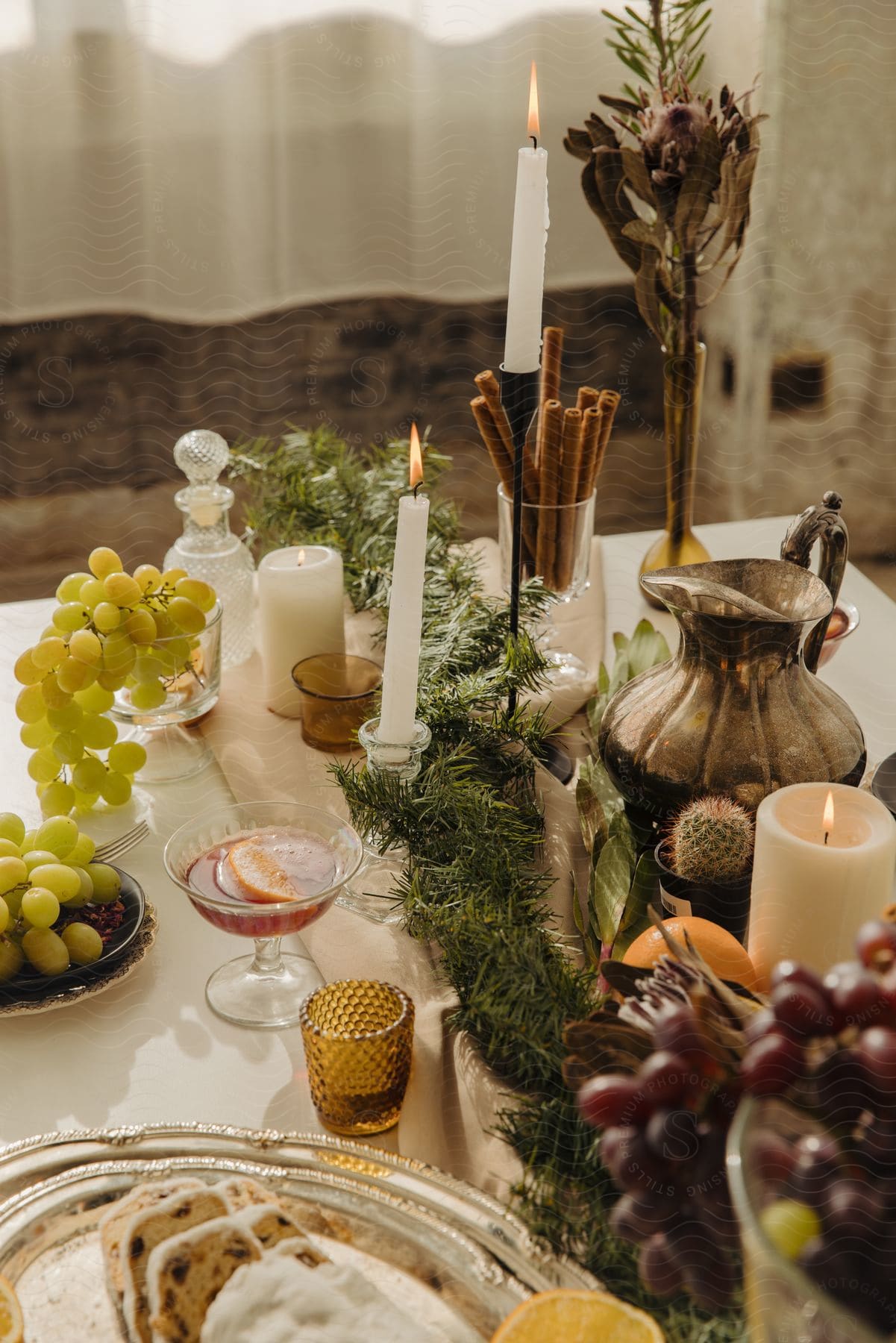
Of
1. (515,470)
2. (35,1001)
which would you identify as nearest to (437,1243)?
(35,1001)

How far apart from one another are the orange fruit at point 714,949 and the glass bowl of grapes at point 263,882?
0.13 metres

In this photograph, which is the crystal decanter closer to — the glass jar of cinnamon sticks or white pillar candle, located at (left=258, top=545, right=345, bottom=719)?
white pillar candle, located at (left=258, top=545, right=345, bottom=719)

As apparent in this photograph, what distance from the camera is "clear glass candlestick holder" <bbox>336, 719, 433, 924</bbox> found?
0.56 metres

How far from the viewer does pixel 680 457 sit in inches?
32.4

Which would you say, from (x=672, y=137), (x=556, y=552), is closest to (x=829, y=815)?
(x=556, y=552)

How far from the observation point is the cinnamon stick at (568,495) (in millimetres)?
739

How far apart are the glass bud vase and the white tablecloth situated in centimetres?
22

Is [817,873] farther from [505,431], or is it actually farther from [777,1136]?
[505,431]

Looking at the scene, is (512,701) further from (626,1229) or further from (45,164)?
(45,164)

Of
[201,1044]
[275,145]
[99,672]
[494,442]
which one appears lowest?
[201,1044]

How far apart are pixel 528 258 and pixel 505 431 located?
0.18 meters

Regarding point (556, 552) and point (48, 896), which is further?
point (556, 552)

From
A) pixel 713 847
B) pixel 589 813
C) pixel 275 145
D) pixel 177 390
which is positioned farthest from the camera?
pixel 177 390

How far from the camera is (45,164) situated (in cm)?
154
